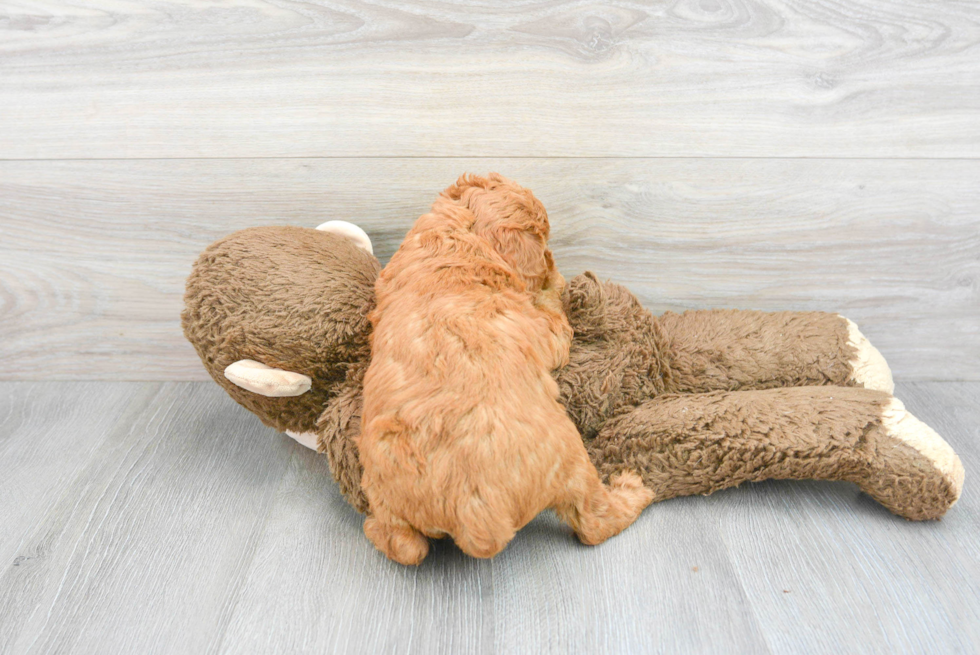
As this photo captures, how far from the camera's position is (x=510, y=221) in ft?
2.97

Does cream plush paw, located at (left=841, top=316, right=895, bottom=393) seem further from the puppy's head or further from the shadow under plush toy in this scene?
the puppy's head

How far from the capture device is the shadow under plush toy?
36.3 inches

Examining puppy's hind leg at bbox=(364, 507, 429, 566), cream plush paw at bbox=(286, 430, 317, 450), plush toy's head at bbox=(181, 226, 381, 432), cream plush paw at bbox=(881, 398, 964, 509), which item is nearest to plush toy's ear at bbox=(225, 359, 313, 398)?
plush toy's head at bbox=(181, 226, 381, 432)

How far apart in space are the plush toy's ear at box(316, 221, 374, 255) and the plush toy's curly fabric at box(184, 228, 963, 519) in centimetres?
6

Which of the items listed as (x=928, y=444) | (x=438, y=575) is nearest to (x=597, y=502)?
(x=438, y=575)

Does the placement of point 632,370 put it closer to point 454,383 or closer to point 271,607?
point 454,383

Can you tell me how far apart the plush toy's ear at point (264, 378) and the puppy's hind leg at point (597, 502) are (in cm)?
40

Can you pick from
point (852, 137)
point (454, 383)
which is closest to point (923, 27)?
point (852, 137)

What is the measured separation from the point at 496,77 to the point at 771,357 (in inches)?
25.0

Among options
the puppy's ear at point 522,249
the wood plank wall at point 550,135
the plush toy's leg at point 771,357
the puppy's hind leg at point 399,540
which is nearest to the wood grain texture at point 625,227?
the wood plank wall at point 550,135

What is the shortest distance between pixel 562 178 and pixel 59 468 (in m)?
0.97

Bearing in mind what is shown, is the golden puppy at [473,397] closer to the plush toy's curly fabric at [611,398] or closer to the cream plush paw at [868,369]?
the plush toy's curly fabric at [611,398]

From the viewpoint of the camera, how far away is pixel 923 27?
108 cm

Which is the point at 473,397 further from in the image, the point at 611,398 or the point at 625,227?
the point at 625,227
